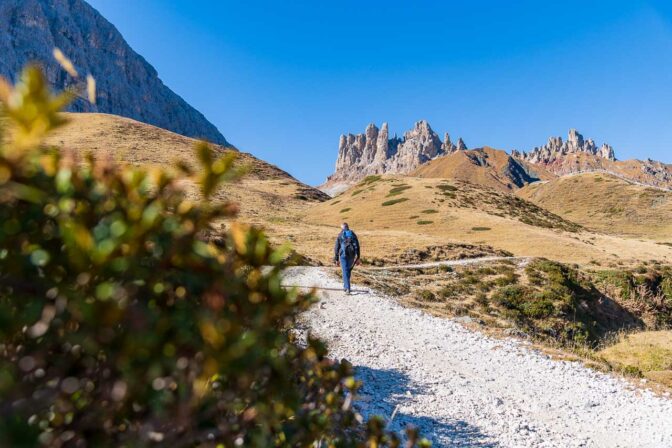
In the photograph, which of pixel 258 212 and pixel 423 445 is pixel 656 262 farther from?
pixel 258 212

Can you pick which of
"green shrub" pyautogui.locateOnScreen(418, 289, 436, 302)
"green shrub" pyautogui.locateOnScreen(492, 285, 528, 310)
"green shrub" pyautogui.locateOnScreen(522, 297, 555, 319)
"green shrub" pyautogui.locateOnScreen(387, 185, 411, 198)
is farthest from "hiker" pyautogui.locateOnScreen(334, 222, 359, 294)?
"green shrub" pyautogui.locateOnScreen(387, 185, 411, 198)

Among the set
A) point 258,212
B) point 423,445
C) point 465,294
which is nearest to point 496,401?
point 423,445

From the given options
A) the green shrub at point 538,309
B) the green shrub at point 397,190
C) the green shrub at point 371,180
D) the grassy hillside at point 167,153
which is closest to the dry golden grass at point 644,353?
the green shrub at point 538,309

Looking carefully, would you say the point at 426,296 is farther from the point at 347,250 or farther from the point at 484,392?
the point at 484,392

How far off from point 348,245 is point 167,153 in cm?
7380

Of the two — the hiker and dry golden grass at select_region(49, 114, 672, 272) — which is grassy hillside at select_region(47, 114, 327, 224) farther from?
the hiker

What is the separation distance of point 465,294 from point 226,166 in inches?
753

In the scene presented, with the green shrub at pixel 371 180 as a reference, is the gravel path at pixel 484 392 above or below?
below

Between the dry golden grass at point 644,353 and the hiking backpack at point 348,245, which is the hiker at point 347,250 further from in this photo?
the dry golden grass at point 644,353

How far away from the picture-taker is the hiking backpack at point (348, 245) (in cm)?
1512

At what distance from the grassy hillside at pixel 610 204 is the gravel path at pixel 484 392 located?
77.6m

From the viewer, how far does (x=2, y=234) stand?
1.31 metres

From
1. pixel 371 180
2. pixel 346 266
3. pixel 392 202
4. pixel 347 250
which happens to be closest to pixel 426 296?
pixel 346 266

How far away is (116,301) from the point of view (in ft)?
3.74
